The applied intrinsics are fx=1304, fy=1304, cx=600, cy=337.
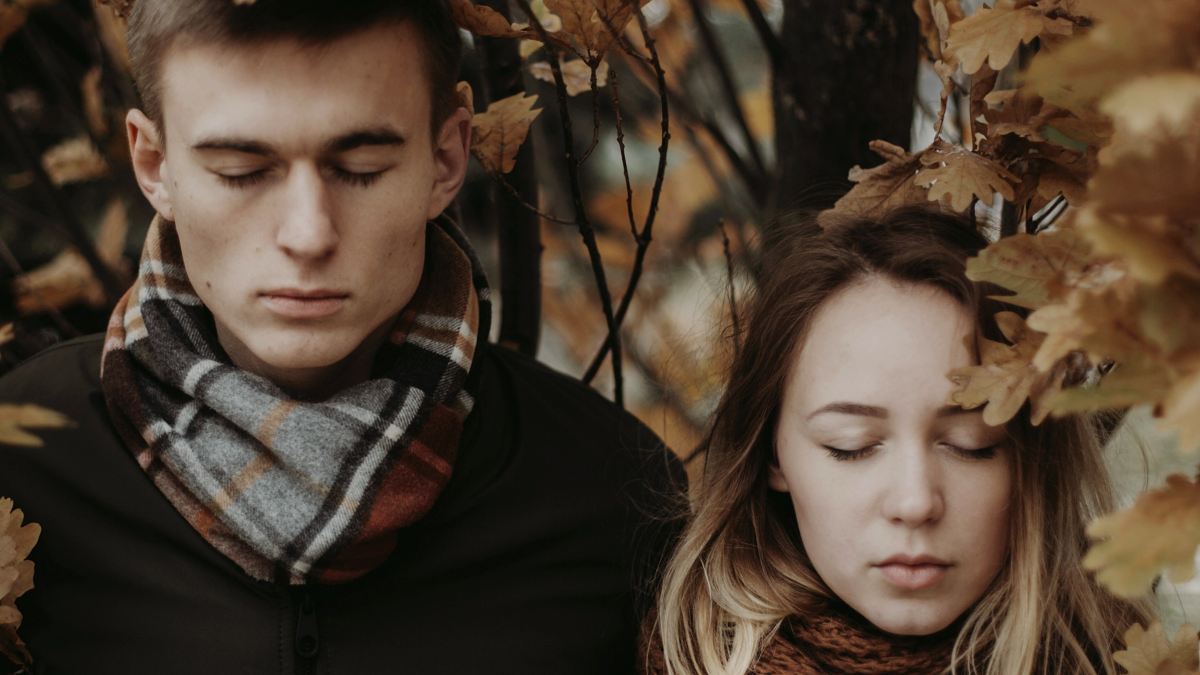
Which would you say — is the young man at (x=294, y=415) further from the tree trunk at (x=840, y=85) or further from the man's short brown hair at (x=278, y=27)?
the tree trunk at (x=840, y=85)

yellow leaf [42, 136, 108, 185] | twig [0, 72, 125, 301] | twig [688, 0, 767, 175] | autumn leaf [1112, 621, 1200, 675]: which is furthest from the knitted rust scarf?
yellow leaf [42, 136, 108, 185]

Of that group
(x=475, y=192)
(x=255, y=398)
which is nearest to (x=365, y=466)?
(x=255, y=398)

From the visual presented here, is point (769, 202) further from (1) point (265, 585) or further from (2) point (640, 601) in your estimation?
(1) point (265, 585)

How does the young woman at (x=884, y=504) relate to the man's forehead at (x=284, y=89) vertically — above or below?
below

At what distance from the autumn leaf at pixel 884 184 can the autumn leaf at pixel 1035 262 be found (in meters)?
0.51

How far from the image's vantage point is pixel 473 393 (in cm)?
206

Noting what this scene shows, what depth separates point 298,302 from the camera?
173 centimetres

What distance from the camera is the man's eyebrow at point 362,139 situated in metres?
1.71

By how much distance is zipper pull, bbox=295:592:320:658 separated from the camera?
71.2 inches

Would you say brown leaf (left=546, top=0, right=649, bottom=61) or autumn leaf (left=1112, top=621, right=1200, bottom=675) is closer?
autumn leaf (left=1112, top=621, right=1200, bottom=675)

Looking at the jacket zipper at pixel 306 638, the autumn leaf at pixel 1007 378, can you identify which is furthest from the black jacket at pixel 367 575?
the autumn leaf at pixel 1007 378

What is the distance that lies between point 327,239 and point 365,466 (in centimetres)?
34

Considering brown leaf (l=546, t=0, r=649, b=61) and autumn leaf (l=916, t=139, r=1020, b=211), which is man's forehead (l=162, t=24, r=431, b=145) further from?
autumn leaf (l=916, t=139, r=1020, b=211)

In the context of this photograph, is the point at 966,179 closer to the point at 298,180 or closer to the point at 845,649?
the point at 845,649
